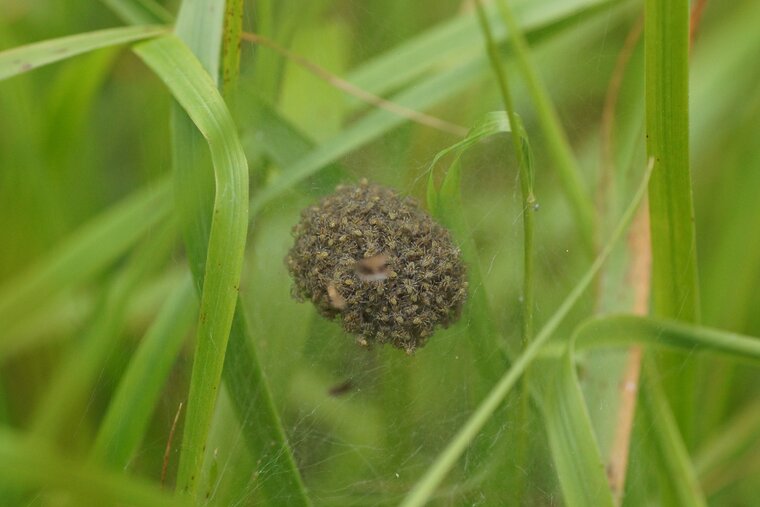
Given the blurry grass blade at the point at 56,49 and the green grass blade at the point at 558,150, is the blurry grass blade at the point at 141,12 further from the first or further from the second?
the green grass blade at the point at 558,150

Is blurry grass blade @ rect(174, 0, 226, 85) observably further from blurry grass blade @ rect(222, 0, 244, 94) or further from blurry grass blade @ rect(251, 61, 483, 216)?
blurry grass blade @ rect(251, 61, 483, 216)

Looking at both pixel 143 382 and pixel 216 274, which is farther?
pixel 143 382

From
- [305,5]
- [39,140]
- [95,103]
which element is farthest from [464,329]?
[95,103]

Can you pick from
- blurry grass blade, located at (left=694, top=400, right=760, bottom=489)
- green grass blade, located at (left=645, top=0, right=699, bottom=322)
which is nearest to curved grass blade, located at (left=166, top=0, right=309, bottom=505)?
green grass blade, located at (left=645, top=0, right=699, bottom=322)

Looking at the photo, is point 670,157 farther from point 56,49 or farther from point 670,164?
point 56,49

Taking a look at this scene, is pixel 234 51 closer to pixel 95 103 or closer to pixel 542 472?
pixel 542 472

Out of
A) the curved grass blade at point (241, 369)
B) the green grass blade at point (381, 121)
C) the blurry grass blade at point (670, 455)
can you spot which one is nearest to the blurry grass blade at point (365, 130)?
the green grass blade at point (381, 121)

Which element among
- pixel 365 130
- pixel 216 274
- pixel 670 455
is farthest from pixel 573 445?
pixel 365 130
